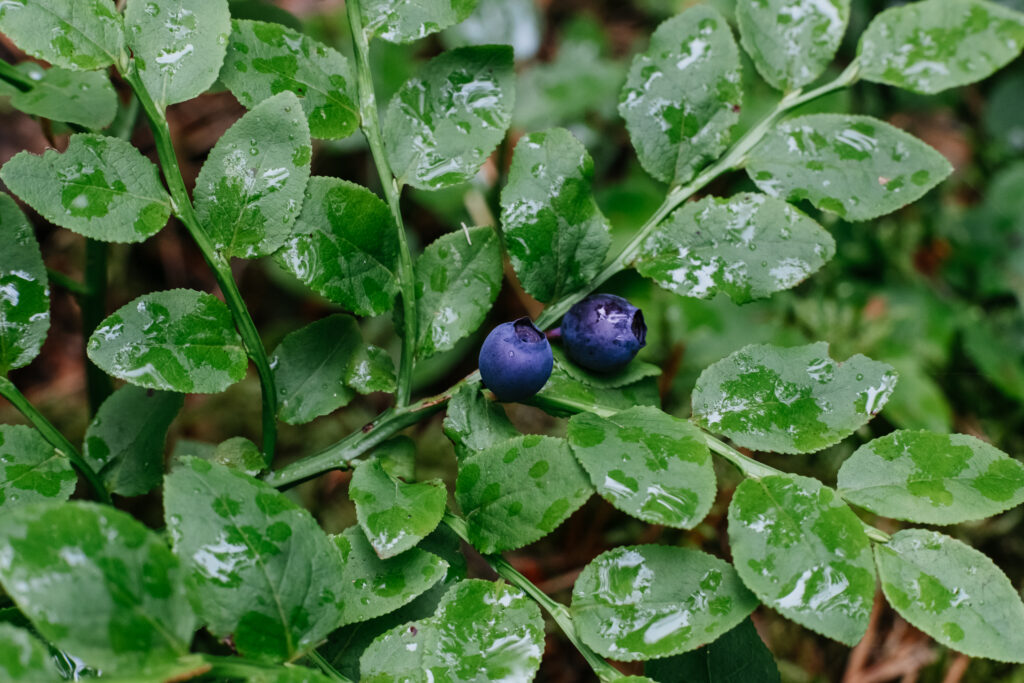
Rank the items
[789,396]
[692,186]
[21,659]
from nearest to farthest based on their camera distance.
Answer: [21,659] → [789,396] → [692,186]

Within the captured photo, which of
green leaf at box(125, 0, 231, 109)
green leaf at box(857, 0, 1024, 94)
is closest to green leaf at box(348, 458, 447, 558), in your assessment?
green leaf at box(125, 0, 231, 109)

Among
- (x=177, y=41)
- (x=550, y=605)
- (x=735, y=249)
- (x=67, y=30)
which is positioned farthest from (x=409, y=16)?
(x=550, y=605)

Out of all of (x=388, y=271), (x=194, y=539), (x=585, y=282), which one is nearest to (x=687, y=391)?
(x=585, y=282)

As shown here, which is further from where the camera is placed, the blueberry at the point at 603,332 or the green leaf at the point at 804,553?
the blueberry at the point at 603,332

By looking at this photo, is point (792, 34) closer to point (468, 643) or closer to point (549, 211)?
point (549, 211)

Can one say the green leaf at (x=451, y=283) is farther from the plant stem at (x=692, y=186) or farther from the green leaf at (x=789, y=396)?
the green leaf at (x=789, y=396)

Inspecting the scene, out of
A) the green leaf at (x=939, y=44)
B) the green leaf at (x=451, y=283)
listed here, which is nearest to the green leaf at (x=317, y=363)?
the green leaf at (x=451, y=283)

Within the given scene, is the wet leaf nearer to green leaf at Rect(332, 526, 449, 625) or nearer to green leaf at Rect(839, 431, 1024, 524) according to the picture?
green leaf at Rect(332, 526, 449, 625)
